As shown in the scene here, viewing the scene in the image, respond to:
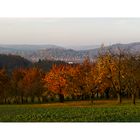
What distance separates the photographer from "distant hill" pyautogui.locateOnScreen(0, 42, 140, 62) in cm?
2245

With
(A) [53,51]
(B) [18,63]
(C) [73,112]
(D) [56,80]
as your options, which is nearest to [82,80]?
(D) [56,80]

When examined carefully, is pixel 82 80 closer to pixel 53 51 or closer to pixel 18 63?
pixel 53 51

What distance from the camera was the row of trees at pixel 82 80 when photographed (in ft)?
73.8

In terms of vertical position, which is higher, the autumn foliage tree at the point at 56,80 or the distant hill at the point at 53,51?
the distant hill at the point at 53,51

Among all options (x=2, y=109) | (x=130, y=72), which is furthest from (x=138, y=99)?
(x=2, y=109)

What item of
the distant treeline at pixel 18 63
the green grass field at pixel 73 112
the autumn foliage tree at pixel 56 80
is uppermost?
the distant treeline at pixel 18 63

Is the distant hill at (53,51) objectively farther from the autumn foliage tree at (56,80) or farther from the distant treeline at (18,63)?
the autumn foliage tree at (56,80)

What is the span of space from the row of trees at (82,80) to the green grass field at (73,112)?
3.9 inches

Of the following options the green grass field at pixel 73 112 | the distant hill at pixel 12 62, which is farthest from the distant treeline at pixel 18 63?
the green grass field at pixel 73 112

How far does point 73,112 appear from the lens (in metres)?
22.6

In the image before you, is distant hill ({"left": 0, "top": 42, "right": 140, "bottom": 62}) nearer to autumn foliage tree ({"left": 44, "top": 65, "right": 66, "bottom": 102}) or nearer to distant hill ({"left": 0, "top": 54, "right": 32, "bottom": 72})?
distant hill ({"left": 0, "top": 54, "right": 32, "bottom": 72})

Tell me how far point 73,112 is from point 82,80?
512 mm
